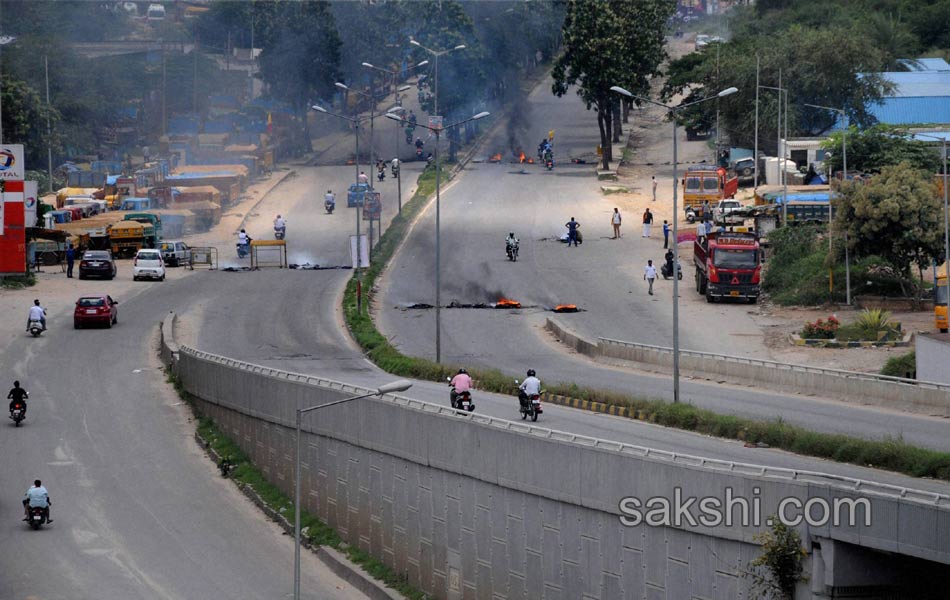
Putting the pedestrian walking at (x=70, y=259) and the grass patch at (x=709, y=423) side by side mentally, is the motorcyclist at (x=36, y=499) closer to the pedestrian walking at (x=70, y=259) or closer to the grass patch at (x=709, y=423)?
the grass patch at (x=709, y=423)

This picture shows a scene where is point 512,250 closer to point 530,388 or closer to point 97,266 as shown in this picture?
point 97,266

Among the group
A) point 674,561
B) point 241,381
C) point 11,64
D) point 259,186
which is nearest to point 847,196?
point 241,381

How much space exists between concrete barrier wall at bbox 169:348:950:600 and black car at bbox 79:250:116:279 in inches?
1128

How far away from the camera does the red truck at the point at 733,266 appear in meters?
57.8

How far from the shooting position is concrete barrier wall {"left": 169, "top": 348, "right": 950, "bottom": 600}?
20750mm

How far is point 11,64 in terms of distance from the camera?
119 m

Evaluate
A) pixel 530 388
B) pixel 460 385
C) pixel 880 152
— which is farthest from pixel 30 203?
pixel 880 152

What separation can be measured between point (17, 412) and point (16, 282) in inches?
854

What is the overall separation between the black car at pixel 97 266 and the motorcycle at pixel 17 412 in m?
22.7

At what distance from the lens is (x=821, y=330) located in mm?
50281

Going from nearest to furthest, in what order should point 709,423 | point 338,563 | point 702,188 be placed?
point 709,423, point 338,563, point 702,188

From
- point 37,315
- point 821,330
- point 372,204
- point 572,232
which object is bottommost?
point 821,330

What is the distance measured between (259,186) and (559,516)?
74828mm

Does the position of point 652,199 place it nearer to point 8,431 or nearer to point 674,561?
point 8,431
